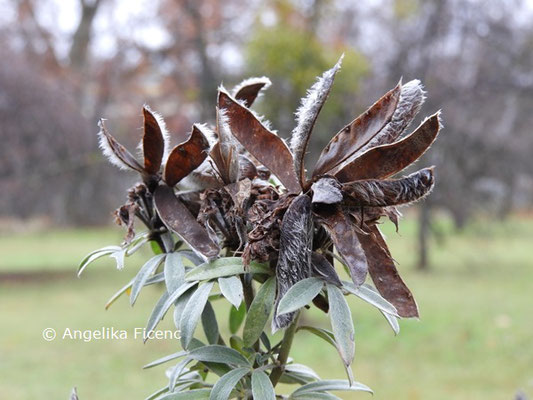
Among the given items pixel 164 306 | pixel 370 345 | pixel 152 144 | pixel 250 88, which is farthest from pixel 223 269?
pixel 370 345

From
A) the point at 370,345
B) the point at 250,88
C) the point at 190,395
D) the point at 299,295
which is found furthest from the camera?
the point at 370,345

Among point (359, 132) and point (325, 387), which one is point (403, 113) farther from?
point (325, 387)

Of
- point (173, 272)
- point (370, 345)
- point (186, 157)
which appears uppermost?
point (370, 345)

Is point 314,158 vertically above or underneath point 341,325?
above

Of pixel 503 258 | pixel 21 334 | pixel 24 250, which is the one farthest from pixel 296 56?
pixel 24 250

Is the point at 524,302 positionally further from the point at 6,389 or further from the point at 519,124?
the point at 519,124

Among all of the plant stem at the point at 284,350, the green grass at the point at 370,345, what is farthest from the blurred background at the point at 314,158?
the plant stem at the point at 284,350

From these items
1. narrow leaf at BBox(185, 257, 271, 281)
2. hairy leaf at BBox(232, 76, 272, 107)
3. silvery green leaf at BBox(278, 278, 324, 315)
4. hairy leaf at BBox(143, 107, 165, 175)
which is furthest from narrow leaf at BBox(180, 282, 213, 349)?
hairy leaf at BBox(232, 76, 272, 107)
